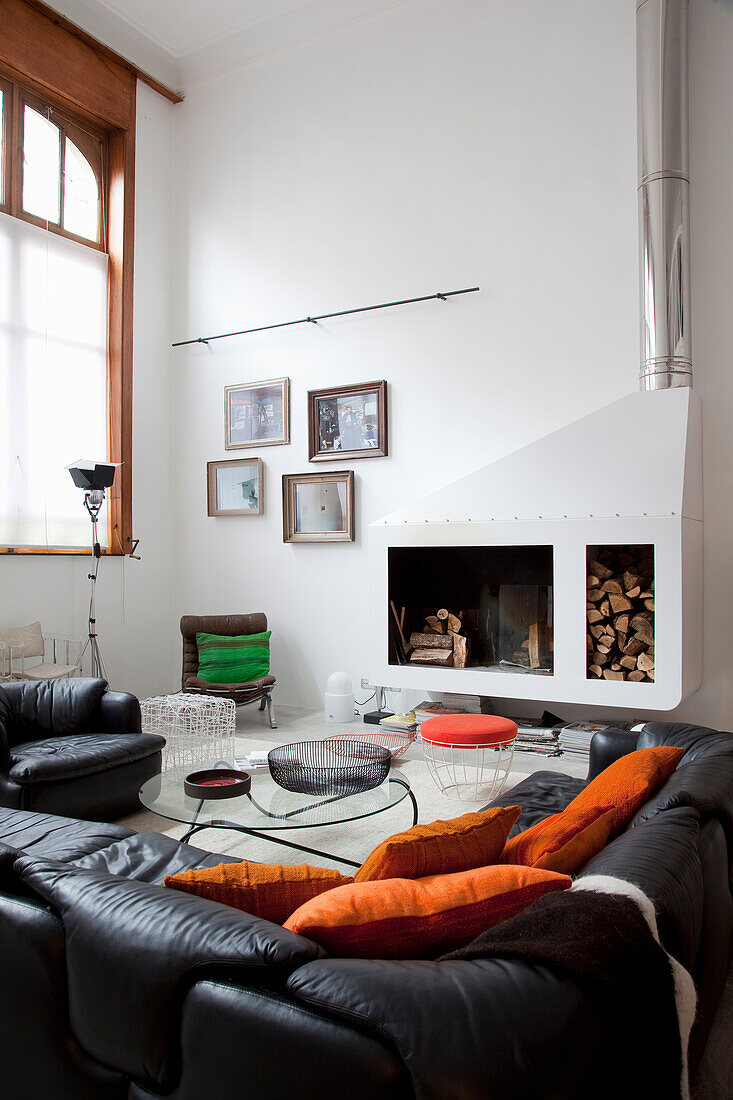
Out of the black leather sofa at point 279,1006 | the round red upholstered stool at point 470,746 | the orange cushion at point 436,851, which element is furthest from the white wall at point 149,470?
the orange cushion at point 436,851

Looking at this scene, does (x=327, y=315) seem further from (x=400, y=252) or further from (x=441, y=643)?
(x=441, y=643)

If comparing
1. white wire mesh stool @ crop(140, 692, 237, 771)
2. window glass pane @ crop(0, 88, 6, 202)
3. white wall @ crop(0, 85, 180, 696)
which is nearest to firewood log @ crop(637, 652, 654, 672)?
white wire mesh stool @ crop(140, 692, 237, 771)

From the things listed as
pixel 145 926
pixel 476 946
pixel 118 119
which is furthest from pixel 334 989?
pixel 118 119

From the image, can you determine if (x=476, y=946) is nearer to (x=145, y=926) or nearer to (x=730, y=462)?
(x=145, y=926)

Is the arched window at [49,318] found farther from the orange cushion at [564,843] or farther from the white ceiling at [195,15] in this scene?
the orange cushion at [564,843]

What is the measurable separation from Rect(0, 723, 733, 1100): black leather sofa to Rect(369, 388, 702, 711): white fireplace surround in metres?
2.38

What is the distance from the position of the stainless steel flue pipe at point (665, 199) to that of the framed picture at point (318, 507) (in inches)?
83.4

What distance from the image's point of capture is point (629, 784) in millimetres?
1987

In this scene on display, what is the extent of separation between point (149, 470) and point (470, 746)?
149 inches

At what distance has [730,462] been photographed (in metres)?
4.31

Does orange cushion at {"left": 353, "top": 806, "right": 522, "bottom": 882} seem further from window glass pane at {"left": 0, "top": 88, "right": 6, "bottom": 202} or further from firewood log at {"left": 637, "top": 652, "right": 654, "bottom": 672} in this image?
window glass pane at {"left": 0, "top": 88, "right": 6, "bottom": 202}

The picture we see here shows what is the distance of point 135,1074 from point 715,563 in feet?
13.0

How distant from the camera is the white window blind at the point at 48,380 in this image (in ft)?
16.9

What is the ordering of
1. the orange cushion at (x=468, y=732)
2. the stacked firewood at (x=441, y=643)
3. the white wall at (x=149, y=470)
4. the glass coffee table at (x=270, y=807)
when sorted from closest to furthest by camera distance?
the glass coffee table at (x=270, y=807) < the orange cushion at (x=468, y=732) < the stacked firewood at (x=441, y=643) < the white wall at (x=149, y=470)
